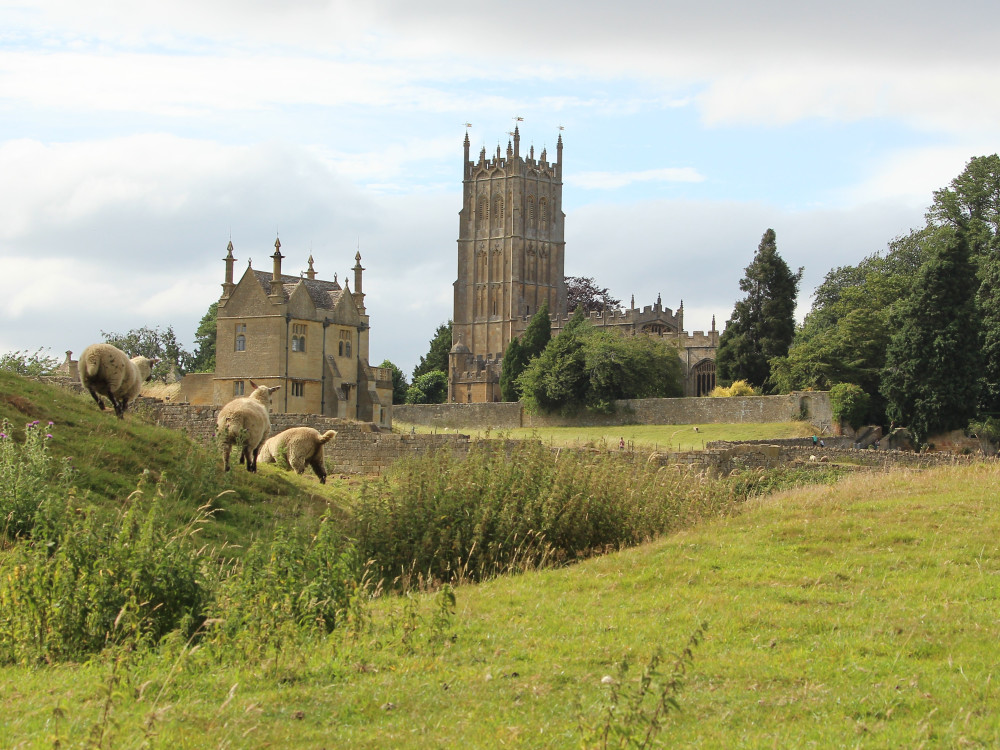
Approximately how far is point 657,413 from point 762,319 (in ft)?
37.7

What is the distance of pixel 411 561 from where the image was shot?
1473 centimetres

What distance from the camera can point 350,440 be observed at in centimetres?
2636

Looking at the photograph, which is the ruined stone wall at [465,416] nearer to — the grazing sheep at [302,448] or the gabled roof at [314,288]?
the gabled roof at [314,288]


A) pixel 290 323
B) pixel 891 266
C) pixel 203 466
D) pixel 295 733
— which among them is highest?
pixel 891 266

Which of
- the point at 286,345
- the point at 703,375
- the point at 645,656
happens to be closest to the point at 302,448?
the point at 645,656

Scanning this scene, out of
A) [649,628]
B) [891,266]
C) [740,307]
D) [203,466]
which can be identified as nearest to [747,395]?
[740,307]

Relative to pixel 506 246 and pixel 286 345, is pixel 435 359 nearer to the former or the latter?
pixel 506 246

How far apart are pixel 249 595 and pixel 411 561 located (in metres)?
5.40

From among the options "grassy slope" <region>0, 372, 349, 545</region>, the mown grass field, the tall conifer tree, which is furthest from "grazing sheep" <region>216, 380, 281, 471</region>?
the tall conifer tree

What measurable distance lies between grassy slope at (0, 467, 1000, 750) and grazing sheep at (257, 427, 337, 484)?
913 cm

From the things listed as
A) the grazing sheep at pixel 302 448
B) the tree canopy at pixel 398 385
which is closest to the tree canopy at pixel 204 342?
the tree canopy at pixel 398 385

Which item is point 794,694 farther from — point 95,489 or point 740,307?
point 740,307

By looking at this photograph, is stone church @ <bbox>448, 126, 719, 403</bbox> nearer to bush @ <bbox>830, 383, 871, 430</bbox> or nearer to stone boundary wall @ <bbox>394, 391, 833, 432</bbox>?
stone boundary wall @ <bbox>394, 391, 833, 432</bbox>

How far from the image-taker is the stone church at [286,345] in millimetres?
45438
